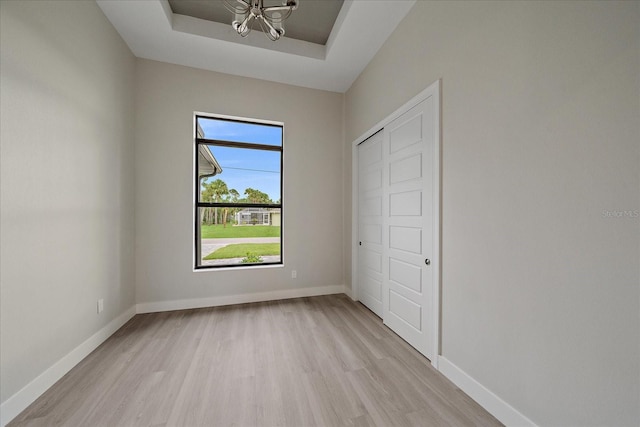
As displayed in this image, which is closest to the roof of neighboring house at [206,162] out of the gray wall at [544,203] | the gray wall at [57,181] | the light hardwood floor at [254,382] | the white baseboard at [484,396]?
the gray wall at [57,181]

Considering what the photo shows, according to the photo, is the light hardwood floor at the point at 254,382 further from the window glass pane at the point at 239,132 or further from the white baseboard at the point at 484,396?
the window glass pane at the point at 239,132

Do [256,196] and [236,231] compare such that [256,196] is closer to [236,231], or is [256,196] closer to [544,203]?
[236,231]

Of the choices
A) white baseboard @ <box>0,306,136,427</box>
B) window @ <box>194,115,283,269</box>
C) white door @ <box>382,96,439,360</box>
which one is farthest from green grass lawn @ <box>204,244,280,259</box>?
white door @ <box>382,96,439,360</box>

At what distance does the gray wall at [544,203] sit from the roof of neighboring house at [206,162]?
286cm

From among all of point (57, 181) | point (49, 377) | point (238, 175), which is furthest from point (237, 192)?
point (49, 377)

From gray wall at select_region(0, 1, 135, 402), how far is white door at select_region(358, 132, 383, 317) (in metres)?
2.84

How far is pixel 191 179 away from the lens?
3.12m

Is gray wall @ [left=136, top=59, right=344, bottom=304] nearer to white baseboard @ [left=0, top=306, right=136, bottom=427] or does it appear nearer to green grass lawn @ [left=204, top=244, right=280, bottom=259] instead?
green grass lawn @ [left=204, top=244, right=280, bottom=259]

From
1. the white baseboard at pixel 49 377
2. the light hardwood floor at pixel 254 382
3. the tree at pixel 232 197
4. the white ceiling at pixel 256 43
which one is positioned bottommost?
the light hardwood floor at pixel 254 382

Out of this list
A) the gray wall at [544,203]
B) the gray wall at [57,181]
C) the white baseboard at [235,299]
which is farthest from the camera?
the white baseboard at [235,299]

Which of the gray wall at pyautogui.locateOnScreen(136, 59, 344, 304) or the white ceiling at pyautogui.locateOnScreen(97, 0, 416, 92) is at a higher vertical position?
the white ceiling at pyautogui.locateOnScreen(97, 0, 416, 92)

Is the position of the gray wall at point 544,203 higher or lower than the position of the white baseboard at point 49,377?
higher

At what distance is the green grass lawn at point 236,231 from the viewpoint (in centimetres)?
335

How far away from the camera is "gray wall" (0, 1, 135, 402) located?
4.72 feet
